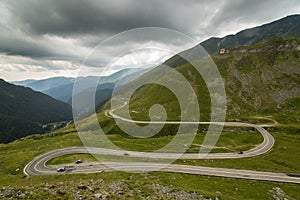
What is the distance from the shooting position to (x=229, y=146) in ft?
252

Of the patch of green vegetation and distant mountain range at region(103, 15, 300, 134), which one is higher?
distant mountain range at region(103, 15, 300, 134)

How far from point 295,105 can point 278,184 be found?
11122 cm

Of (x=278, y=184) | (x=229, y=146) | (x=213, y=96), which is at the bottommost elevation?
(x=278, y=184)

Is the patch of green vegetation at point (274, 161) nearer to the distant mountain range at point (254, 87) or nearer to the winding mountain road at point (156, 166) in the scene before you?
the winding mountain road at point (156, 166)

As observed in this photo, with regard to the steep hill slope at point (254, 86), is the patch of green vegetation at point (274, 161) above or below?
below

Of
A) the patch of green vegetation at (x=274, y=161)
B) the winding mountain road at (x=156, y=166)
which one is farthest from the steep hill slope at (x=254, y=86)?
the winding mountain road at (x=156, y=166)

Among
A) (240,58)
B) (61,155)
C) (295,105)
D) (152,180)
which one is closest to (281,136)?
(295,105)

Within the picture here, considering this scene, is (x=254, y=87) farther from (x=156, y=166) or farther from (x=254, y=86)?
(x=156, y=166)

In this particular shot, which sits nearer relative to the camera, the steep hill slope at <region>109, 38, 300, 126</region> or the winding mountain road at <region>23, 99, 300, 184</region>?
the winding mountain road at <region>23, 99, 300, 184</region>

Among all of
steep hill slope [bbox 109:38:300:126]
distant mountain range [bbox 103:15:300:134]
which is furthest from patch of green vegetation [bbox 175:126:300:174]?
steep hill slope [bbox 109:38:300:126]

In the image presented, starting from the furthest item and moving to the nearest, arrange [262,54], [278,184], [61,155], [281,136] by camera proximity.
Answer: [262,54], [281,136], [61,155], [278,184]

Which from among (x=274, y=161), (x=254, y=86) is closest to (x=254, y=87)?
(x=254, y=86)

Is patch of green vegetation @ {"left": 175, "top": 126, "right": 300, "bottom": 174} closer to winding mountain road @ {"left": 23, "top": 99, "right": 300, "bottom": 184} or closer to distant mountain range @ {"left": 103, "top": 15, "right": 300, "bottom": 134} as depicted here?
winding mountain road @ {"left": 23, "top": 99, "right": 300, "bottom": 184}

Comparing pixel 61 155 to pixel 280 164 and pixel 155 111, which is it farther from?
pixel 155 111
